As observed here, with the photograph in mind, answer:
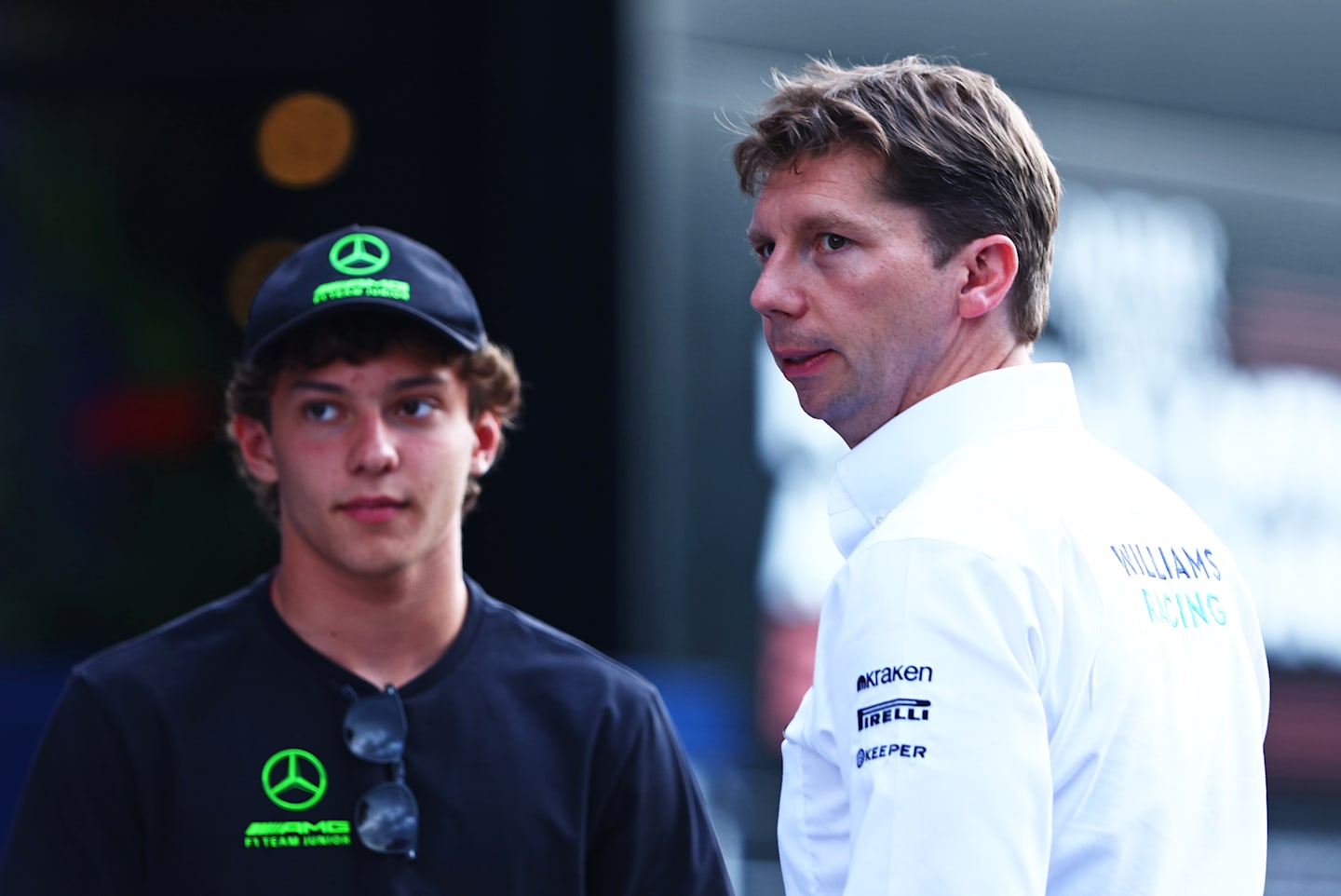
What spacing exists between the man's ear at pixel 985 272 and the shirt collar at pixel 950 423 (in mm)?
87

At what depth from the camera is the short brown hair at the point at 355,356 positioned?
104 inches

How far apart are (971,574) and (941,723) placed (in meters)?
0.15

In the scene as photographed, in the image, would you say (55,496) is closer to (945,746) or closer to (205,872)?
(205,872)

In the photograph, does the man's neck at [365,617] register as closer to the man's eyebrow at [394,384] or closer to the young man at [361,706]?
the young man at [361,706]

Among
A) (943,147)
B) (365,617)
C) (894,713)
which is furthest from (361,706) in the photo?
(943,147)

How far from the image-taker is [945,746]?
1732 mm

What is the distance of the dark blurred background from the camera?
5.76 metres

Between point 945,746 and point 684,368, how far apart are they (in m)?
4.09

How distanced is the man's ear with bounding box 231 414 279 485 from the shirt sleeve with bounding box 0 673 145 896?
1.64 feet

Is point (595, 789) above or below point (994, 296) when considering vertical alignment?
below

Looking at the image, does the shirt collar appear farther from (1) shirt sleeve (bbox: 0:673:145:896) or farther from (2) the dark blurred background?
(2) the dark blurred background

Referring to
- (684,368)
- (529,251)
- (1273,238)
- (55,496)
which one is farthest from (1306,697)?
(55,496)

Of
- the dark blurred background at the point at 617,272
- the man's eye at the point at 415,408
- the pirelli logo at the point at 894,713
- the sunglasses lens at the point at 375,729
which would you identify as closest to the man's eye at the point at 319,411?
the man's eye at the point at 415,408

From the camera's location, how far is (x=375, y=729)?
8.25 ft
